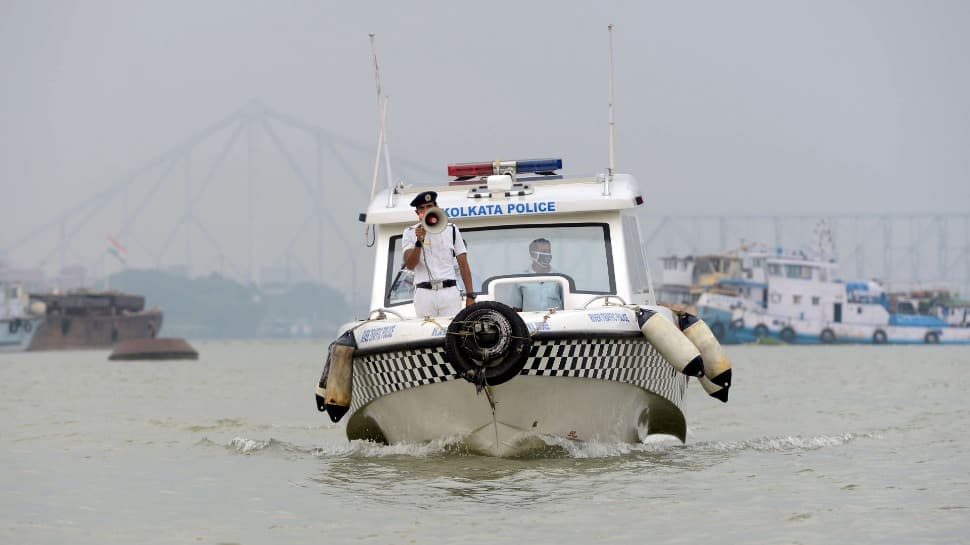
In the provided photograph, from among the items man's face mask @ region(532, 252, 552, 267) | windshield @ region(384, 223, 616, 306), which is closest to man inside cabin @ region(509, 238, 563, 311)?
windshield @ region(384, 223, 616, 306)

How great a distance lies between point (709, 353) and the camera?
11.4m

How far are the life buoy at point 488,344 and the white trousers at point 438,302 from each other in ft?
2.60

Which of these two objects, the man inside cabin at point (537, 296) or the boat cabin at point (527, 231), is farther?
the boat cabin at point (527, 231)

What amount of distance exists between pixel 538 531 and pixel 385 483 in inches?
92.1

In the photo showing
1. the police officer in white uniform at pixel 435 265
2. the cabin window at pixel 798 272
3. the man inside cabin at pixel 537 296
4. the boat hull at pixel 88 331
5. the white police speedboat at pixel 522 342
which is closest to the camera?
the white police speedboat at pixel 522 342

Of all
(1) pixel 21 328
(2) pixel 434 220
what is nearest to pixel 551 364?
(2) pixel 434 220

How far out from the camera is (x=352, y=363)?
11133mm

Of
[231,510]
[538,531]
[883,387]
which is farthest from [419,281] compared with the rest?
[883,387]

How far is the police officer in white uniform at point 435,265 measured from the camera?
11.0 meters

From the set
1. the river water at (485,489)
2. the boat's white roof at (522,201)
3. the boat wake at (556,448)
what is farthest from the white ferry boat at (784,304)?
the boat's white roof at (522,201)

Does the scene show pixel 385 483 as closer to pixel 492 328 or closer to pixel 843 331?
pixel 492 328

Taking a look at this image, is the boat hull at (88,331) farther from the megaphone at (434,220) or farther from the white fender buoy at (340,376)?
the megaphone at (434,220)

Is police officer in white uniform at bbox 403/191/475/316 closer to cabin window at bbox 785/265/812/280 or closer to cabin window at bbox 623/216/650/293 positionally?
cabin window at bbox 623/216/650/293

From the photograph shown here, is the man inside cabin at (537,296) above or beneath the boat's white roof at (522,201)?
beneath
